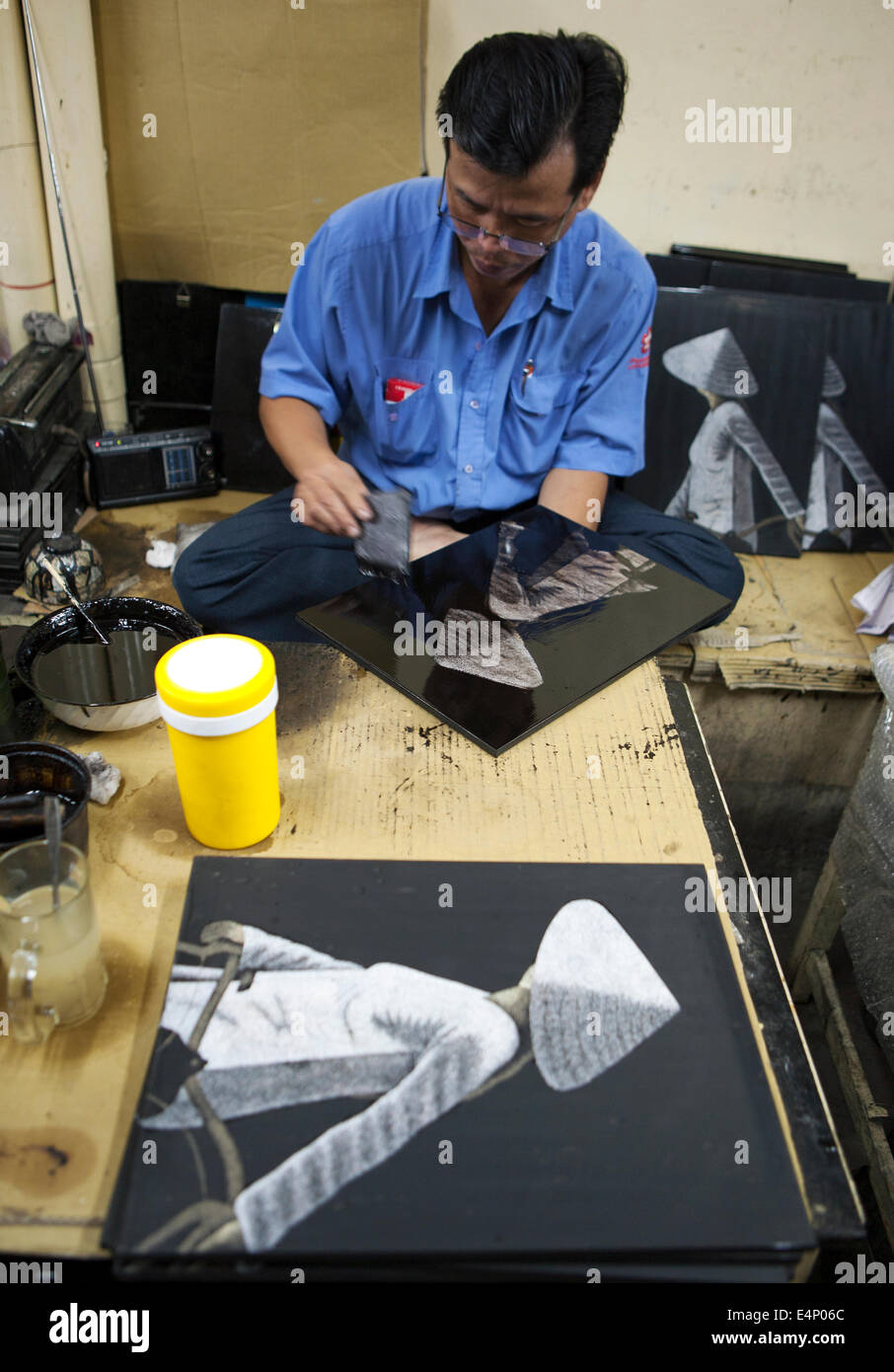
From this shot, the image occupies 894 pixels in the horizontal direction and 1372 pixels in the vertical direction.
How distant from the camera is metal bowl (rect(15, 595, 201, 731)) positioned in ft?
3.79

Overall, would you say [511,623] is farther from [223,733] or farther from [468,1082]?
[468,1082]

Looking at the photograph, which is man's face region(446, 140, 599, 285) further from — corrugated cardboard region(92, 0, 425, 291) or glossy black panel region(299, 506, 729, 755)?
corrugated cardboard region(92, 0, 425, 291)

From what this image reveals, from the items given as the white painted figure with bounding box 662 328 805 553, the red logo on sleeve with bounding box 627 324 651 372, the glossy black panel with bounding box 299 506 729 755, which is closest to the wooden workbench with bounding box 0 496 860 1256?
the glossy black panel with bounding box 299 506 729 755

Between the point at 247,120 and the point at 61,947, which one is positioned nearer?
the point at 61,947

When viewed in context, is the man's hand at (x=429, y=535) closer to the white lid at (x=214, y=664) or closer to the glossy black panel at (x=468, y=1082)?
the white lid at (x=214, y=664)

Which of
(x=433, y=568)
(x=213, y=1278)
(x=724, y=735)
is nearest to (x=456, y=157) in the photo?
(x=433, y=568)

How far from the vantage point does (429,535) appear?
72.2 inches

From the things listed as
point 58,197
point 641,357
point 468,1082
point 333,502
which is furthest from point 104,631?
point 58,197

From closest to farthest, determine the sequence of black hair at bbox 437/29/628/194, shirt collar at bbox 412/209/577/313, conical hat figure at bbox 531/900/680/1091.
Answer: conical hat figure at bbox 531/900/680/1091, black hair at bbox 437/29/628/194, shirt collar at bbox 412/209/577/313

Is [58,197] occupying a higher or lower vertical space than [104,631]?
higher

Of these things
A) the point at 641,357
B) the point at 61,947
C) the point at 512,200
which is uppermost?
the point at 512,200

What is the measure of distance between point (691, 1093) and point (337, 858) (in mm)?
417

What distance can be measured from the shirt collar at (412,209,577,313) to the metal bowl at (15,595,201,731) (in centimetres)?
79

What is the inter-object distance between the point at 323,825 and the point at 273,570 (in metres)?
0.79
